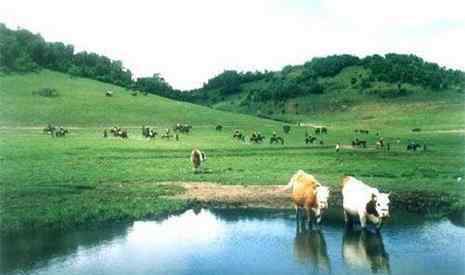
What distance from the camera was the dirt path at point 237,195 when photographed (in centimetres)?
2555

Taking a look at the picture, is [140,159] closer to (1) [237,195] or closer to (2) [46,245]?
(1) [237,195]

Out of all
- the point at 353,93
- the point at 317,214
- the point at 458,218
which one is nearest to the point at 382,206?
the point at 317,214

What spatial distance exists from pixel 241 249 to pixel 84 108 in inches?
2485

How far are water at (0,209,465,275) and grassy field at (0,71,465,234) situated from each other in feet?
7.55

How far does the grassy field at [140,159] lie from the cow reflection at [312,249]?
20.4 ft

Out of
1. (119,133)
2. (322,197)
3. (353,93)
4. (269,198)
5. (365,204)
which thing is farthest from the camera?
(353,93)

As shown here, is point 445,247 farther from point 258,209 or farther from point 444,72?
point 444,72

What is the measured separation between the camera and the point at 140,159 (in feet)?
135

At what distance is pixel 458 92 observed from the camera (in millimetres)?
103250

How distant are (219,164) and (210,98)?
101946mm

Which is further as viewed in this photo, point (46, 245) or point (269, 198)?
point (269, 198)

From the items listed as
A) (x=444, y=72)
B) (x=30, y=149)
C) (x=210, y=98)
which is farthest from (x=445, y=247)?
(x=210, y=98)

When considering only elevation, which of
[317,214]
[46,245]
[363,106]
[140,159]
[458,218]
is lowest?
[46,245]

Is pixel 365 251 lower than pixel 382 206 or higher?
lower
